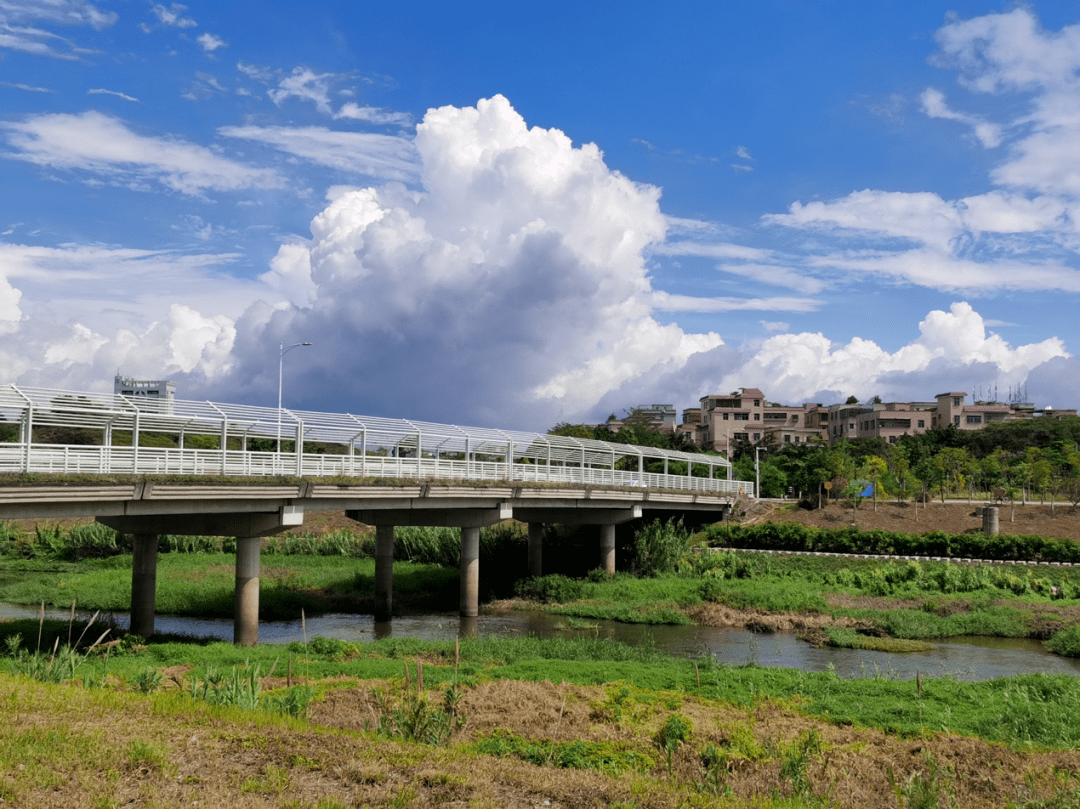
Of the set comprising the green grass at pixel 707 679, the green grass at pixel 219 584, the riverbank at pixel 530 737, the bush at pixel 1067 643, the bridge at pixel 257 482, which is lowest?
the green grass at pixel 219 584

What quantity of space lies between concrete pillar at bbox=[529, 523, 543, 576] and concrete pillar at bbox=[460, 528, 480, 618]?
9634 millimetres

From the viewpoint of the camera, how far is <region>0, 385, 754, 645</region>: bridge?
26844 millimetres

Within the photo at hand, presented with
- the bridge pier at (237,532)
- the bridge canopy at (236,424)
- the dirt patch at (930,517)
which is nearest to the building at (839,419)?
the dirt patch at (930,517)

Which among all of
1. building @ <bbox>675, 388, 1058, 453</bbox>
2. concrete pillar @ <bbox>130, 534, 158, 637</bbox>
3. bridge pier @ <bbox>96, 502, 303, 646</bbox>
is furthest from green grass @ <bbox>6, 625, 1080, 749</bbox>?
building @ <bbox>675, 388, 1058, 453</bbox>

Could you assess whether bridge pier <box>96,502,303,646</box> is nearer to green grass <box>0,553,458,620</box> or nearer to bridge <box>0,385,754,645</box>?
bridge <box>0,385,754,645</box>

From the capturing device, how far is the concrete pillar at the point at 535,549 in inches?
2114

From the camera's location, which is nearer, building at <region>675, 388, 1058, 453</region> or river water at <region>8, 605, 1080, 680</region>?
river water at <region>8, 605, 1080, 680</region>

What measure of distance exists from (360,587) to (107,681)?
91.0 ft

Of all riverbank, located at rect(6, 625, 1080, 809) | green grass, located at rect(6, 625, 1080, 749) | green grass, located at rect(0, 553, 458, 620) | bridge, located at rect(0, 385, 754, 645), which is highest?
bridge, located at rect(0, 385, 754, 645)

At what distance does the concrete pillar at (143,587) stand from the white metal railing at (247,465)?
511 centimetres

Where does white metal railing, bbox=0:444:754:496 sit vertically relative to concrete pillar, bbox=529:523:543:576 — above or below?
above

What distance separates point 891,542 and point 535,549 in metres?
22.0

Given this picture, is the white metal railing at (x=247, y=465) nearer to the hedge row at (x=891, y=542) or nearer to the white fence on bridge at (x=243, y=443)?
the white fence on bridge at (x=243, y=443)

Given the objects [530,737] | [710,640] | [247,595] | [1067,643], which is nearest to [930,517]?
[1067,643]
